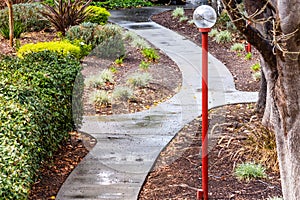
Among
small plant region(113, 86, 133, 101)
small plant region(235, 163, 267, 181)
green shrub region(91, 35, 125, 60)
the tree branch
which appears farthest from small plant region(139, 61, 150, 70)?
the tree branch

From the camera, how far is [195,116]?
8742mm

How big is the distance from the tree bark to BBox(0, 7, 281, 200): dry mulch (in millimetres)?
1070

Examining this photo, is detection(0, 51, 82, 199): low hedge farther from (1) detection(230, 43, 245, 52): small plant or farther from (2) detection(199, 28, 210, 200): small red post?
(1) detection(230, 43, 245, 52): small plant

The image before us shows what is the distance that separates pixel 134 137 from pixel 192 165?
1221mm

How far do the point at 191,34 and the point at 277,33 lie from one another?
12047 mm

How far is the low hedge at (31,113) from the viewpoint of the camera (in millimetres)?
4851

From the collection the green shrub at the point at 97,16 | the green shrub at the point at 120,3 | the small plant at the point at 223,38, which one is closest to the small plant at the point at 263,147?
the small plant at the point at 223,38

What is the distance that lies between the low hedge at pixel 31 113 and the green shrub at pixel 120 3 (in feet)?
51.0

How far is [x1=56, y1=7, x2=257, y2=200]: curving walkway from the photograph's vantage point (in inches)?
243

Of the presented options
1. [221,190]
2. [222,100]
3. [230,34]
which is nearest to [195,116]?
[222,100]

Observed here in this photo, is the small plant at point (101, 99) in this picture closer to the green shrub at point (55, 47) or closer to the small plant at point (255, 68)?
the green shrub at point (55, 47)

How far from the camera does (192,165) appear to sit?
22.2 ft

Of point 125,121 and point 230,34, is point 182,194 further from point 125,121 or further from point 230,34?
point 230,34

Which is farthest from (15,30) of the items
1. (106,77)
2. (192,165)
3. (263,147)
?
(263,147)
